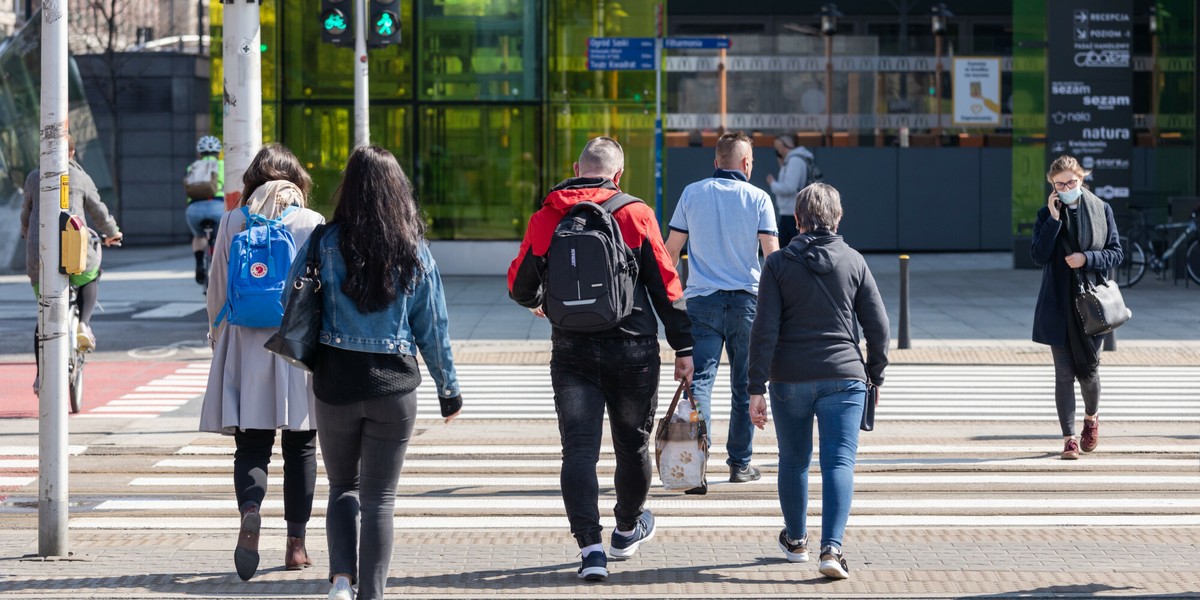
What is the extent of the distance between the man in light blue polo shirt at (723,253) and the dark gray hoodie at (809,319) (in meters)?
1.58

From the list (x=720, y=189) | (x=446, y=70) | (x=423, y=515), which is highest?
(x=446, y=70)

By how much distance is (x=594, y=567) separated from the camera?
5758 mm

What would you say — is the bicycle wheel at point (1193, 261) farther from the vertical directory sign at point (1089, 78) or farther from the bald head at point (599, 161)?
the bald head at point (599, 161)

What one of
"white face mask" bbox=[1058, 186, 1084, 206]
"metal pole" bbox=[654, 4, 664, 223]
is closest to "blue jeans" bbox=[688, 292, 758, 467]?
"white face mask" bbox=[1058, 186, 1084, 206]

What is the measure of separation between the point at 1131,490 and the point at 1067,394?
1.04m

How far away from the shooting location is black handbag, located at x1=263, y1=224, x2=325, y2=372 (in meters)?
5.09

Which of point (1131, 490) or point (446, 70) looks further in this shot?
point (446, 70)

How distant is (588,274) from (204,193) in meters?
12.4

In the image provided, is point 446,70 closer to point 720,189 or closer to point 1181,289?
point 1181,289

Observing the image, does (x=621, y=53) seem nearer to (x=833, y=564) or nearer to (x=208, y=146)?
(x=208, y=146)

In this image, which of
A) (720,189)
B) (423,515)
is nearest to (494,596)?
(423,515)

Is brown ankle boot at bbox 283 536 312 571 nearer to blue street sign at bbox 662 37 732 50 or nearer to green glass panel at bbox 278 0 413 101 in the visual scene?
blue street sign at bbox 662 37 732 50

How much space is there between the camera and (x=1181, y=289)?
20.5 metres

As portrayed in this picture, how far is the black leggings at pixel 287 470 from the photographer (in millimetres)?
5863
